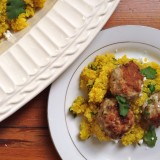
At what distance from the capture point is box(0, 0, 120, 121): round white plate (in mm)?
1053

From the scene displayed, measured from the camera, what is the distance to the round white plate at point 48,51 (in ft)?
3.45

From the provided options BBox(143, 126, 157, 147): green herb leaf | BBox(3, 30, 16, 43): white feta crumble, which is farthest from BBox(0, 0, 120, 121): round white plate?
BBox(143, 126, 157, 147): green herb leaf

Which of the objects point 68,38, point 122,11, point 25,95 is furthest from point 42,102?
point 122,11

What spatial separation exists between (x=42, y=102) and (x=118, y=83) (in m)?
0.27

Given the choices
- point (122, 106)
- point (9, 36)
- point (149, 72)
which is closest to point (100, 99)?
point (122, 106)

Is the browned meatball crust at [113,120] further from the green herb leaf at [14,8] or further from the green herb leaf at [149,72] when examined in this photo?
the green herb leaf at [14,8]

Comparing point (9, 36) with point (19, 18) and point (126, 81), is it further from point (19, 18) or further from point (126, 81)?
point (126, 81)

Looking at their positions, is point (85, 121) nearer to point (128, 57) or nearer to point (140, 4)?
point (128, 57)

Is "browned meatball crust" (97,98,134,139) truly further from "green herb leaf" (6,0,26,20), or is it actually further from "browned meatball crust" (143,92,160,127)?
"green herb leaf" (6,0,26,20)

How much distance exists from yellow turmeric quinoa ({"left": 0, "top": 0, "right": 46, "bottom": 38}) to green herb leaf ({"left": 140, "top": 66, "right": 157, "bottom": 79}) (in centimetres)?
38

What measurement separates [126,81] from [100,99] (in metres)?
0.10

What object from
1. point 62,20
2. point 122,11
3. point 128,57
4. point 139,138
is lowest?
point 139,138

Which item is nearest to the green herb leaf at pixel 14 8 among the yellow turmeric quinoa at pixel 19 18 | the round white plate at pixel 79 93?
the yellow turmeric quinoa at pixel 19 18

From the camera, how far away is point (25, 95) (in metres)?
1.05
